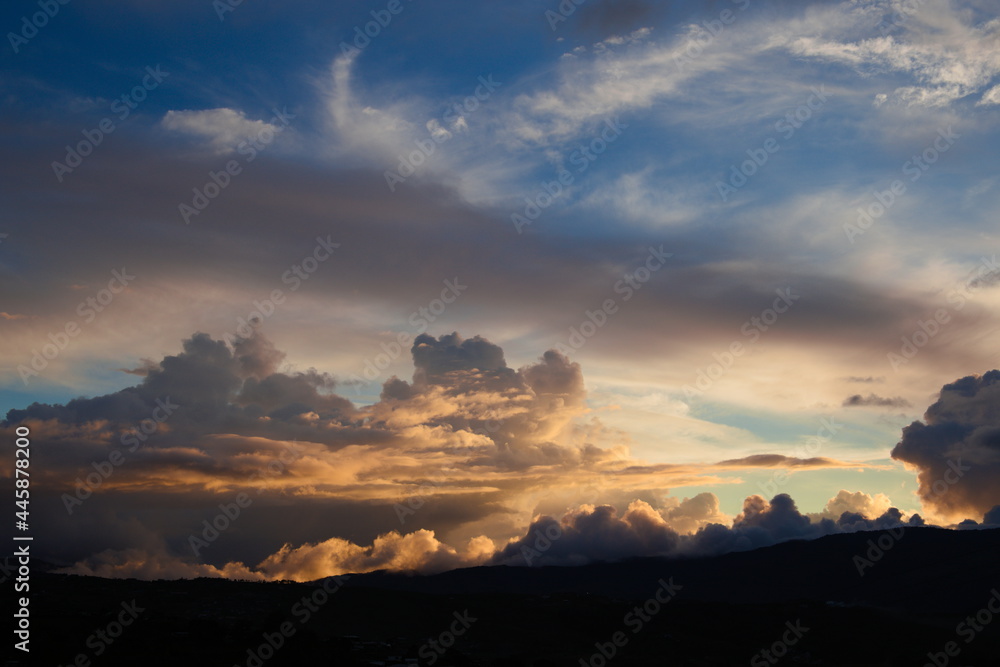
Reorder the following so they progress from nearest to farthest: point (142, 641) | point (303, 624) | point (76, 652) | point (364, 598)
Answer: point (76, 652) < point (142, 641) < point (303, 624) < point (364, 598)

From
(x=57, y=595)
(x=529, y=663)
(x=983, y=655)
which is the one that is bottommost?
(x=983, y=655)

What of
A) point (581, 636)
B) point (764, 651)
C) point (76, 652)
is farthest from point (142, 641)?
point (764, 651)

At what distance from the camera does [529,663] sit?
141m

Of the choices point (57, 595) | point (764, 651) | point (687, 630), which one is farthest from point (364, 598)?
point (764, 651)

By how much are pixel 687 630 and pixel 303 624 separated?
106902 mm

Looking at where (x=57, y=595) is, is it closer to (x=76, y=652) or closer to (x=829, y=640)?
(x=76, y=652)

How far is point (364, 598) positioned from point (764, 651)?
104 m

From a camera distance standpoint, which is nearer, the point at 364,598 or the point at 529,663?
the point at 529,663

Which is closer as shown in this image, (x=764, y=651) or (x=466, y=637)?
(x=466, y=637)

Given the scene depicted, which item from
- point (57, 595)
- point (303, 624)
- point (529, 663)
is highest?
point (57, 595)

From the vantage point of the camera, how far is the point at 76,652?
89688 mm

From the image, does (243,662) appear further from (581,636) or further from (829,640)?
(829,640)

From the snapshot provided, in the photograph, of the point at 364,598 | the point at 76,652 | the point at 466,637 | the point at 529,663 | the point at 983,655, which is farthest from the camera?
the point at 364,598

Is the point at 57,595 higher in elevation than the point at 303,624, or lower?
higher
